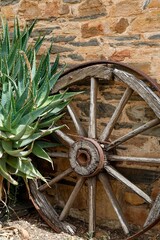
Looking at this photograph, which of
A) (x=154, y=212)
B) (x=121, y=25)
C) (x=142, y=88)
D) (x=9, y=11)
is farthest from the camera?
(x=9, y=11)

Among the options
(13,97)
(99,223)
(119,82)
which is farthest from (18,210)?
(119,82)

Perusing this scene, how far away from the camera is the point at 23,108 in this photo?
3842 mm

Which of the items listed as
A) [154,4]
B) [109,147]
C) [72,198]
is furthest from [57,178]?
[154,4]

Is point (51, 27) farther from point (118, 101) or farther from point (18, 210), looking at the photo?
point (18, 210)

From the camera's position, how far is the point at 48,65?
4184 millimetres

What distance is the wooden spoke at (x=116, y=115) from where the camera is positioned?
3941mm

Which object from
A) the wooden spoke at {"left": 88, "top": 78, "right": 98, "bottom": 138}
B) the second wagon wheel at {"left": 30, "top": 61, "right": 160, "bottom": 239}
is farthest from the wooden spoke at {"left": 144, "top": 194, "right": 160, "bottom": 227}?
the wooden spoke at {"left": 88, "top": 78, "right": 98, "bottom": 138}

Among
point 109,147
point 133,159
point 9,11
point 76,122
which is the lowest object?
point 133,159

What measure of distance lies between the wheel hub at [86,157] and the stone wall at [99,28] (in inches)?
29.5

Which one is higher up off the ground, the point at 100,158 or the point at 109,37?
Answer: the point at 109,37

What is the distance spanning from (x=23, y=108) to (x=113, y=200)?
105 centimetres

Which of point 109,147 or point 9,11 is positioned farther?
point 9,11

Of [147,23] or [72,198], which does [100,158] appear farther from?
[147,23]

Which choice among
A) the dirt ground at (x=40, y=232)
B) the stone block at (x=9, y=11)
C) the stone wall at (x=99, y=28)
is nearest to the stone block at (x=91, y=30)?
the stone wall at (x=99, y=28)
